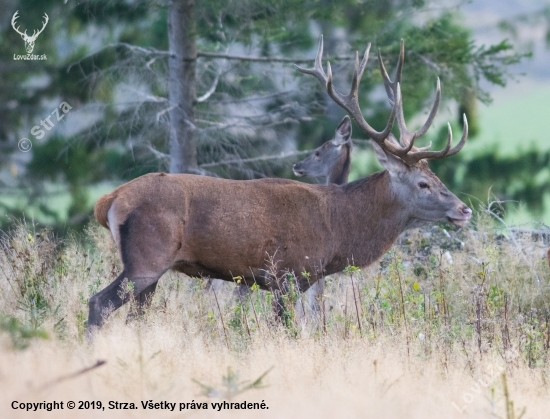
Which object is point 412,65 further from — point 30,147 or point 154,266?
point 154,266

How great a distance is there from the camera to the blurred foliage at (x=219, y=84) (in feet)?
43.2

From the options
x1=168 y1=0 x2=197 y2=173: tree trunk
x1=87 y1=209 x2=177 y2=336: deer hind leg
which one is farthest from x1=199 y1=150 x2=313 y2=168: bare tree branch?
x1=87 y1=209 x2=177 y2=336: deer hind leg

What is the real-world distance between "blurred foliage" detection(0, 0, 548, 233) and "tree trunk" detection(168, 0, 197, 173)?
18 cm

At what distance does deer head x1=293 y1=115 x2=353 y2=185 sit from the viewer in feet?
37.7

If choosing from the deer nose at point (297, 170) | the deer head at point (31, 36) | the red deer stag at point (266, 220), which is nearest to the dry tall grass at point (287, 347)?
the red deer stag at point (266, 220)

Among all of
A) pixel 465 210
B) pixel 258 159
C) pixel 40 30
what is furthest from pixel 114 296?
pixel 40 30

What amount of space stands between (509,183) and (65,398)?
38.7 ft

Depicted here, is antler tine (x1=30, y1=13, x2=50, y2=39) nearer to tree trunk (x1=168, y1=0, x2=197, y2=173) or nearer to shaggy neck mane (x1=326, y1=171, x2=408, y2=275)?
tree trunk (x1=168, y1=0, x2=197, y2=173)

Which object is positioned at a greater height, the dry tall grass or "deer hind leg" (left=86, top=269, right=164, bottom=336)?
"deer hind leg" (left=86, top=269, right=164, bottom=336)

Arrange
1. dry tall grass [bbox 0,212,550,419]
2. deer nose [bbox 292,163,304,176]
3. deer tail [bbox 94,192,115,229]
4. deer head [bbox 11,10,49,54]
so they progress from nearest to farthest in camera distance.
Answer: dry tall grass [bbox 0,212,550,419]
deer tail [bbox 94,192,115,229]
deer nose [bbox 292,163,304,176]
deer head [bbox 11,10,49,54]

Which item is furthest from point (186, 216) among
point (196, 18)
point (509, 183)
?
point (509, 183)

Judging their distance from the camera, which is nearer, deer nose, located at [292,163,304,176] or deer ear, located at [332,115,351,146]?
deer ear, located at [332,115,351,146]

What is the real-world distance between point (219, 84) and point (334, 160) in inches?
133

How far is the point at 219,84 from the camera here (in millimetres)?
14469
